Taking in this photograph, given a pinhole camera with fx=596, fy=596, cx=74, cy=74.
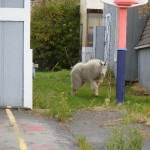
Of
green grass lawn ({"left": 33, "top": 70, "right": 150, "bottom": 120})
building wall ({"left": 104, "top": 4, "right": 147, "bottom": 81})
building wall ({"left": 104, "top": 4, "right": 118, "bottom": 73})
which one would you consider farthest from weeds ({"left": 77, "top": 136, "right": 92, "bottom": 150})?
building wall ({"left": 104, "top": 4, "right": 118, "bottom": 73})

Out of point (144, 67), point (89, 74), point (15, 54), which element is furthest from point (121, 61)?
point (144, 67)

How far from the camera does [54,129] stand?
11.5 metres

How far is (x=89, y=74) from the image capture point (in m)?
19.4

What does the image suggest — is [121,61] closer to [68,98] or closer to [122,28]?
[122,28]

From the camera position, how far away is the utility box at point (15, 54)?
45.0 ft

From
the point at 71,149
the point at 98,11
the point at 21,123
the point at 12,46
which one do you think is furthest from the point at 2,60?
the point at 98,11

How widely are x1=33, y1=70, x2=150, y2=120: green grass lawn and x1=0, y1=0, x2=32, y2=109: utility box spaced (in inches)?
32.6

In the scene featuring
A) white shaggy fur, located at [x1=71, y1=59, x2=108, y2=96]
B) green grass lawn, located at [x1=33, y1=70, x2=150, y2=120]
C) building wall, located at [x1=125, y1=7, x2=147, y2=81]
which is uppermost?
building wall, located at [x1=125, y1=7, x2=147, y2=81]

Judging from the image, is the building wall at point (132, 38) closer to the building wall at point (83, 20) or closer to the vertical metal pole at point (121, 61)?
the vertical metal pole at point (121, 61)

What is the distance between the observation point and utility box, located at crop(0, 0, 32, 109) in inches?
540

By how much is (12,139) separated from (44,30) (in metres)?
26.6

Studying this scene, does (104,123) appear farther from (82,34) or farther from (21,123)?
(82,34)

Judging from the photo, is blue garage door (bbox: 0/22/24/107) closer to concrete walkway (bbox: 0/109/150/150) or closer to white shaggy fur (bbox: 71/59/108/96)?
concrete walkway (bbox: 0/109/150/150)

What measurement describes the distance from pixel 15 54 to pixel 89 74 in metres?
5.91
